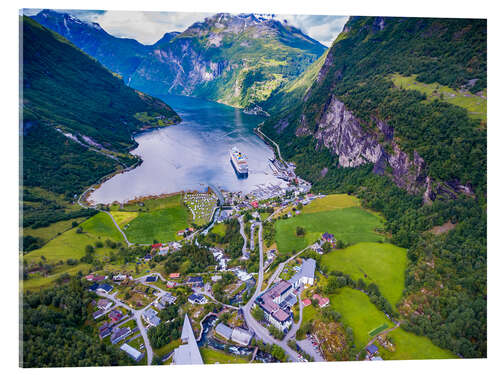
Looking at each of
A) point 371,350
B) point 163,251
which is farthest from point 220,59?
point 371,350

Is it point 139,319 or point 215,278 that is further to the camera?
point 215,278

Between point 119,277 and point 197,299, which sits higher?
point 197,299

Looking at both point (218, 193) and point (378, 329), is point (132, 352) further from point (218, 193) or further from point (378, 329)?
point (218, 193)

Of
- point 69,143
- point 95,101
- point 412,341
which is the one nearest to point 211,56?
point 95,101

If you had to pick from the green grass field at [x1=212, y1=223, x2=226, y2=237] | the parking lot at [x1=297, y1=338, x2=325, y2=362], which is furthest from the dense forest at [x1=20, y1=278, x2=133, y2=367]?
the green grass field at [x1=212, y1=223, x2=226, y2=237]

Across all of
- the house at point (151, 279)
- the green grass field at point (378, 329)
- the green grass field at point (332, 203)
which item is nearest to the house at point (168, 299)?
the house at point (151, 279)

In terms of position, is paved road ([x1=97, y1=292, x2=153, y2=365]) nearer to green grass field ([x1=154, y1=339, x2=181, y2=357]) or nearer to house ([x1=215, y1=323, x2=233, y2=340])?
green grass field ([x1=154, y1=339, x2=181, y2=357])
